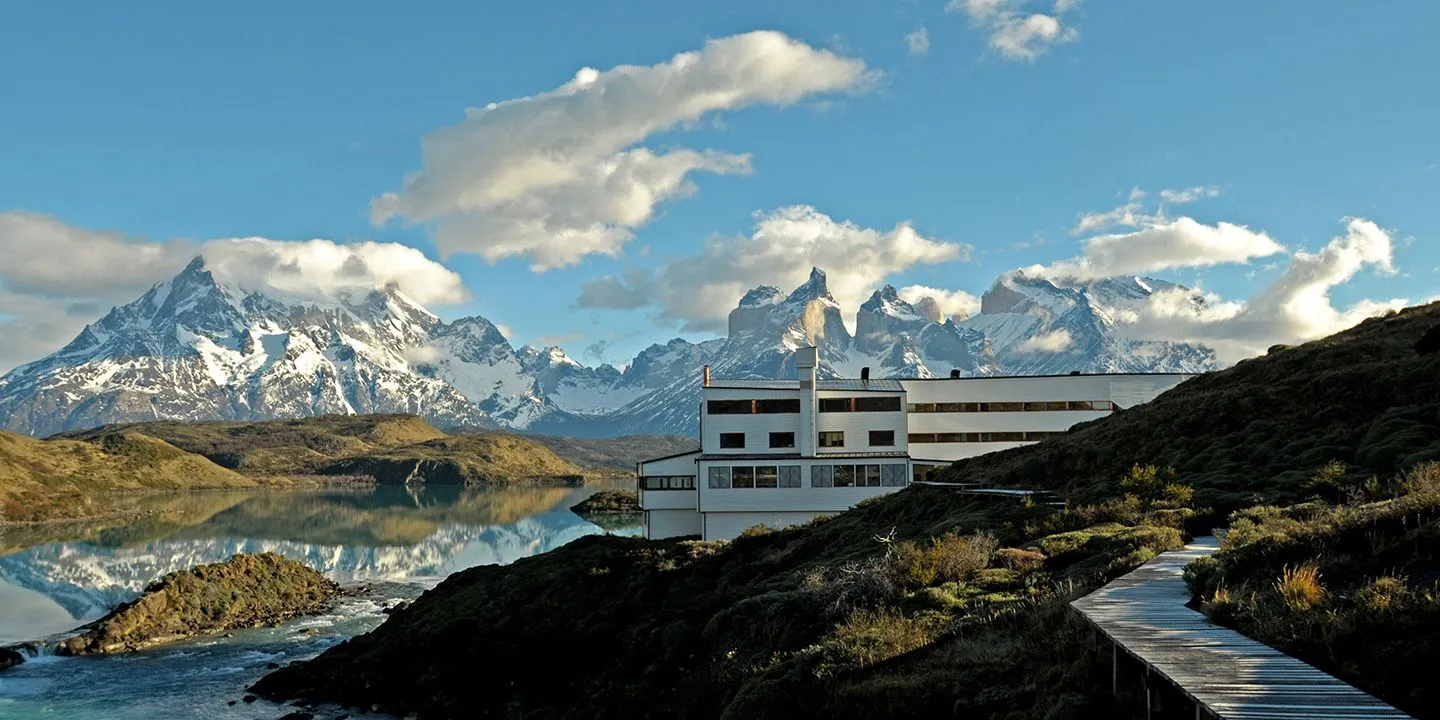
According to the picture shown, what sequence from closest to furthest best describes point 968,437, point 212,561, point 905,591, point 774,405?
point 905,591, point 774,405, point 968,437, point 212,561

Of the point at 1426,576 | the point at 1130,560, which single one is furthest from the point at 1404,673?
the point at 1130,560

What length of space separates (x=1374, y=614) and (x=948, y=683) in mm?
5946

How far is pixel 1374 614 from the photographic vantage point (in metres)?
12.0

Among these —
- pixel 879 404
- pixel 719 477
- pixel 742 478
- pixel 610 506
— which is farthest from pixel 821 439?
pixel 610 506

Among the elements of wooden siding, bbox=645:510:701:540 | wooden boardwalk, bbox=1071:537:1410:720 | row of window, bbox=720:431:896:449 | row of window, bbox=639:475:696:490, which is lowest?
wooden siding, bbox=645:510:701:540

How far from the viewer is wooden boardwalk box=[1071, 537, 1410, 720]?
9.52 metres

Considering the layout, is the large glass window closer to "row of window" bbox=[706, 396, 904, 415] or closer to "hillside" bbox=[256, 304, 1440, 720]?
"row of window" bbox=[706, 396, 904, 415]

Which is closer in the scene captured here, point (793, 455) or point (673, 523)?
point (793, 455)

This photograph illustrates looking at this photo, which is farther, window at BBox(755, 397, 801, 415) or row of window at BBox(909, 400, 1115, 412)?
row of window at BBox(909, 400, 1115, 412)

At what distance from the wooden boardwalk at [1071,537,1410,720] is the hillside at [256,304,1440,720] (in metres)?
0.80

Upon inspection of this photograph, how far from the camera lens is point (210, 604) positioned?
62.4m

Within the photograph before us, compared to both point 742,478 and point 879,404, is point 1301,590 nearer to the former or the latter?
point 742,478

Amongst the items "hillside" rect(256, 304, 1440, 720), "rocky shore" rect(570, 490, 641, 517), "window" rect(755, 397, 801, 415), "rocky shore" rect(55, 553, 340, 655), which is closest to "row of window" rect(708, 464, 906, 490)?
"window" rect(755, 397, 801, 415)

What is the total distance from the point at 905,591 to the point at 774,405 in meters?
48.4
